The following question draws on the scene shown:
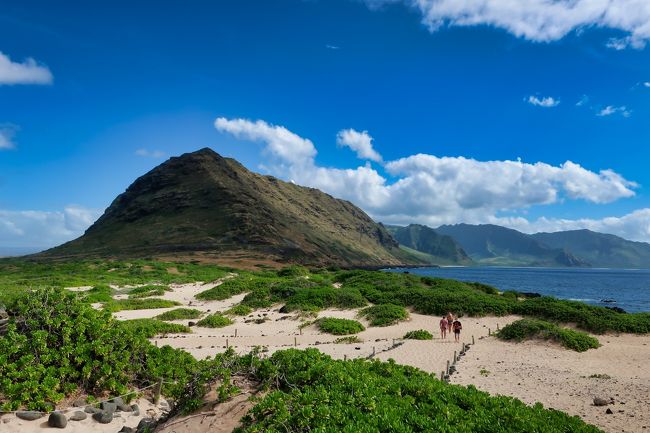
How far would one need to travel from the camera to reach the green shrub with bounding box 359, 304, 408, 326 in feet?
107

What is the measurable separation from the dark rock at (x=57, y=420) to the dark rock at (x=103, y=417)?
0.72m

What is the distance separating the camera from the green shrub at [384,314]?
32.5 metres

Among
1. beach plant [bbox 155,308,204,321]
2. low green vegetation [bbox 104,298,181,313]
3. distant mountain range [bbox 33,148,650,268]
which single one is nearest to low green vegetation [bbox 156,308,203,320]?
beach plant [bbox 155,308,204,321]

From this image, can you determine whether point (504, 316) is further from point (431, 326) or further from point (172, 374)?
point (172, 374)

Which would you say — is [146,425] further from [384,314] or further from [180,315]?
[180,315]

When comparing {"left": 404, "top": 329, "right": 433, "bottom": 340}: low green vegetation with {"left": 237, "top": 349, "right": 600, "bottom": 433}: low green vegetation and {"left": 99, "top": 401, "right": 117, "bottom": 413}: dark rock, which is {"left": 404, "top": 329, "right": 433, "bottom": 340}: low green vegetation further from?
{"left": 99, "top": 401, "right": 117, "bottom": 413}: dark rock

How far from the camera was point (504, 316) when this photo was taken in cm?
3431

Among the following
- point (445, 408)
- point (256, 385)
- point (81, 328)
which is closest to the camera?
point (445, 408)

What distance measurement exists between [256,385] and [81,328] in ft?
22.5

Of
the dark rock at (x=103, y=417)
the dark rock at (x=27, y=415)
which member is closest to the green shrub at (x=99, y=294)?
the dark rock at (x=27, y=415)

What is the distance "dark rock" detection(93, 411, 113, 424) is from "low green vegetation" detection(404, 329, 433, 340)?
20.5 metres

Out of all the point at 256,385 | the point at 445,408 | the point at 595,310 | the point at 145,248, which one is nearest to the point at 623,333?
the point at 595,310

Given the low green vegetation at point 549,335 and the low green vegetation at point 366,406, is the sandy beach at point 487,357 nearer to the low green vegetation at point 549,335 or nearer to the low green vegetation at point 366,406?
the low green vegetation at point 549,335

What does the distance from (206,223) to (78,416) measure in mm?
134135
